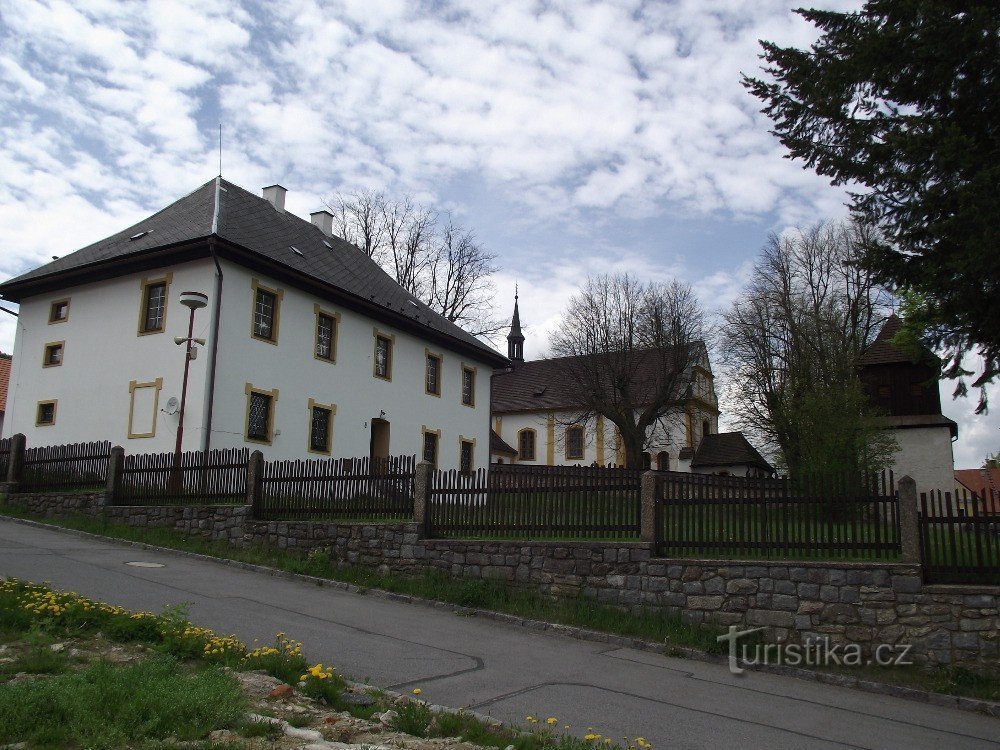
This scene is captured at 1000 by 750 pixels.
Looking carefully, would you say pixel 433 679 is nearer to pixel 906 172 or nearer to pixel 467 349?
pixel 906 172

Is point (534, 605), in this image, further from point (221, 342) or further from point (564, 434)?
point (564, 434)

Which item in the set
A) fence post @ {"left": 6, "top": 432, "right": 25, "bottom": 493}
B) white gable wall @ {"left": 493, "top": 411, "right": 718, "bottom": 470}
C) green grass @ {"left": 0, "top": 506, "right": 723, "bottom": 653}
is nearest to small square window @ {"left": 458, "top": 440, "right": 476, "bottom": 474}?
fence post @ {"left": 6, "top": 432, "right": 25, "bottom": 493}

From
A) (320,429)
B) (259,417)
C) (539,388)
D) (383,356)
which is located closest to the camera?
(259,417)

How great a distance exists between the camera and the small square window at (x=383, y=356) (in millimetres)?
28703

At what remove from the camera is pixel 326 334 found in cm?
2655

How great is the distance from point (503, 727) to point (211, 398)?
17.5 meters

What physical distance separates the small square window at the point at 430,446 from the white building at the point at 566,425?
714 inches

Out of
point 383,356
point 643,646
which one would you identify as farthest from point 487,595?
point 383,356

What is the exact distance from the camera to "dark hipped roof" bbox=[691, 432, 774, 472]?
166 ft

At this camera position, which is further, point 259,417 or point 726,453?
point 726,453

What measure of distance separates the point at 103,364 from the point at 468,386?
14.3 metres

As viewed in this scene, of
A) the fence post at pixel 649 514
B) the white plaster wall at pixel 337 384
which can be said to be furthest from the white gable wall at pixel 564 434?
the fence post at pixel 649 514

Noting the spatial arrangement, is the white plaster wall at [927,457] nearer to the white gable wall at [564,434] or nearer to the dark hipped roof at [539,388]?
the dark hipped roof at [539,388]

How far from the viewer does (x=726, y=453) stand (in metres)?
52.3
